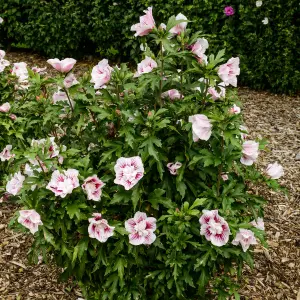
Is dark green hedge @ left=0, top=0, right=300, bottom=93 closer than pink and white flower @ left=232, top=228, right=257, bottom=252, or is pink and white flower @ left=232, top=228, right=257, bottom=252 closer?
pink and white flower @ left=232, top=228, right=257, bottom=252

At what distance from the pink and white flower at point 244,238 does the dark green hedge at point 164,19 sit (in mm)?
3796

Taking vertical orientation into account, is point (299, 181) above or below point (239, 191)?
below

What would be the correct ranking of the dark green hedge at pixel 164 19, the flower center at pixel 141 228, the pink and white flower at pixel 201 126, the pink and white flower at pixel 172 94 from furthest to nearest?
1. the dark green hedge at pixel 164 19
2. the pink and white flower at pixel 172 94
3. the flower center at pixel 141 228
4. the pink and white flower at pixel 201 126

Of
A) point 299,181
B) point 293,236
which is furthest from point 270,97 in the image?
point 293,236

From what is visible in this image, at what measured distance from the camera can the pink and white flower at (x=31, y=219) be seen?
207 cm

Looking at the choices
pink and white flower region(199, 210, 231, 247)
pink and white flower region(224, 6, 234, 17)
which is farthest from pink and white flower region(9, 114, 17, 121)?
pink and white flower region(224, 6, 234, 17)

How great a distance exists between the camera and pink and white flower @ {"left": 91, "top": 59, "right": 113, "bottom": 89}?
224 centimetres

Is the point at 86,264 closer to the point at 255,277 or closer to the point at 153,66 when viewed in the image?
the point at 153,66

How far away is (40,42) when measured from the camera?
7426 mm

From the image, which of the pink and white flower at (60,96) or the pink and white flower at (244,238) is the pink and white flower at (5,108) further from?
the pink and white flower at (244,238)

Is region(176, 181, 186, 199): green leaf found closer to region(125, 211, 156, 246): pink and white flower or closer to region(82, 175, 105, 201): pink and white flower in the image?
region(125, 211, 156, 246): pink and white flower

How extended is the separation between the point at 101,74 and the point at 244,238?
105 cm

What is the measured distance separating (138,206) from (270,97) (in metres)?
4.12

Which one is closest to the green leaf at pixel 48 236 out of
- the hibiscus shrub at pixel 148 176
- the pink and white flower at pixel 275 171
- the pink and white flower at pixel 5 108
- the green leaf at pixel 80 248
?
the hibiscus shrub at pixel 148 176
